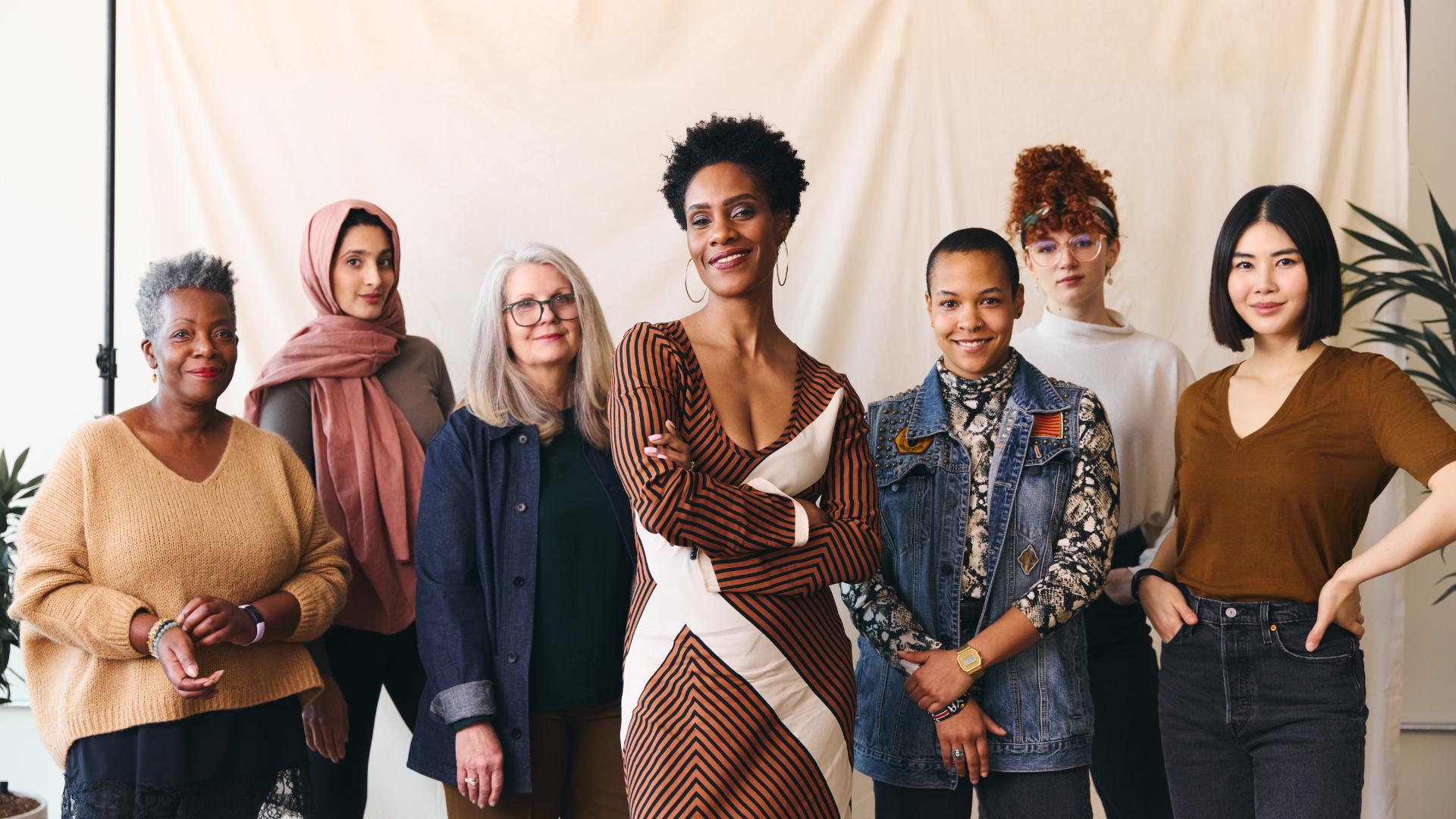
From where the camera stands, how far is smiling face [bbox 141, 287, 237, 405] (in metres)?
1.94

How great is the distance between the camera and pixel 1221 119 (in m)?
3.26

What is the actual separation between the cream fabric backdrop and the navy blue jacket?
4.62 feet

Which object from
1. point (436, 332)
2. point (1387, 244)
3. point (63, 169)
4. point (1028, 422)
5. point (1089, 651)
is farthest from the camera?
point (63, 169)

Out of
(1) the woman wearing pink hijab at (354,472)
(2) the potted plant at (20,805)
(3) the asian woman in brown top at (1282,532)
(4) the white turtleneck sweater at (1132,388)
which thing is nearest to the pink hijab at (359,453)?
(1) the woman wearing pink hijab at (354,472)

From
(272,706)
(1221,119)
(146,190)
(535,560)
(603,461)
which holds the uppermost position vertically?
(1221,119)

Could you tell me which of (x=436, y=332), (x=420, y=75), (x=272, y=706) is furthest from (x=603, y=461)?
(x=420, y=75)

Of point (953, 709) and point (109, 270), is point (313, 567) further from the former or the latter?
point (109, 270)

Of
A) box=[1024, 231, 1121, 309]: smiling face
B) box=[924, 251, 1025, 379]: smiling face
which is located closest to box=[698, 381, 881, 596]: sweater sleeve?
box=[924, 251, 1025, 379]: smiling face

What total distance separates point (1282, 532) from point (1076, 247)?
906 millimetres

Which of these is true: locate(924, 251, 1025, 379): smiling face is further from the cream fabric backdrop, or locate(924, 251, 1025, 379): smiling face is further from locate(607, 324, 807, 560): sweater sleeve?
A: the cream fabric backdrop

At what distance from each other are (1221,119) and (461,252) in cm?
256

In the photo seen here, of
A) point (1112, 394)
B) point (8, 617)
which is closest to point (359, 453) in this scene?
point (8, 617)

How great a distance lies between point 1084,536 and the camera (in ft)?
6.07

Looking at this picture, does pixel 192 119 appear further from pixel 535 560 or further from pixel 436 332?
pixel 535 560
